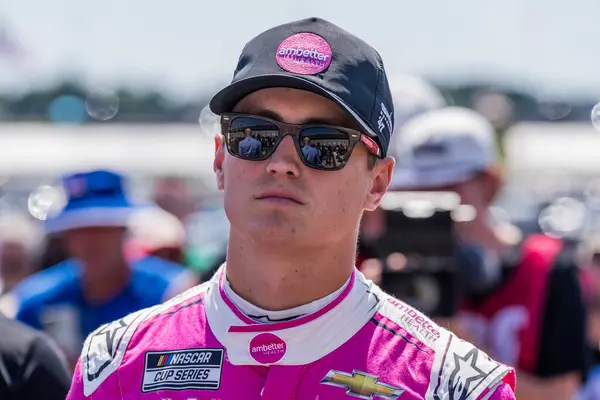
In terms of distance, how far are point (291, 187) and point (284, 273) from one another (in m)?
0.19

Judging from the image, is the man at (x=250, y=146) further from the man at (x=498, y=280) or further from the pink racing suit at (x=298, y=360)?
the man at (x=498, y=280)

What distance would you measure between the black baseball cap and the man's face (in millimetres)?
46

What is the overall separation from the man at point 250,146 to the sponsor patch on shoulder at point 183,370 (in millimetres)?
416

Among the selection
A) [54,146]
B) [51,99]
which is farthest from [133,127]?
[51,99]

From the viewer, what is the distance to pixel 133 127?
39594 mm

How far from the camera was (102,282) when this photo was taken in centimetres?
510

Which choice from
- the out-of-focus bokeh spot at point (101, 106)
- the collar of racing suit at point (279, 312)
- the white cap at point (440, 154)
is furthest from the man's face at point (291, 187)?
the out-of-focus bokeh spot at point (101, 106)

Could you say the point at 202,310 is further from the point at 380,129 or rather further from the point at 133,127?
the point at 133,127

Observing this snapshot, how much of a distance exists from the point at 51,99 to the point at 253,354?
50234 mm

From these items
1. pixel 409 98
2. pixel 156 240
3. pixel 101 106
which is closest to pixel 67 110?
pixel 101 106

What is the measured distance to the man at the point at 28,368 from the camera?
2.82 m

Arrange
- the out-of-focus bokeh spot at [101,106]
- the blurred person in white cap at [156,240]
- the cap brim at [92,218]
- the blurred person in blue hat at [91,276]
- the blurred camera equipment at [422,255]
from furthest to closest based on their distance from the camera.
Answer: the out-of-focus bokeh spot at [101,106], the blurred person in white cap at [156,240], the cap brim at [92,218], the blurred person in blue hat at [91,276], the blurred camera equipment at [422,255]

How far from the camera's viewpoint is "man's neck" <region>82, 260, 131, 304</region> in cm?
508

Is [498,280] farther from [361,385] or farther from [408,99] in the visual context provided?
[361,385]
